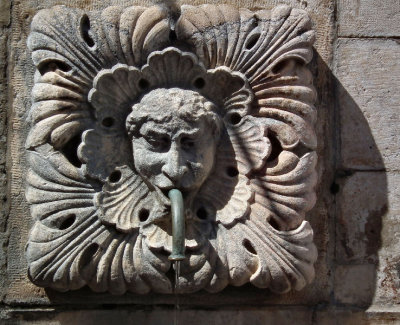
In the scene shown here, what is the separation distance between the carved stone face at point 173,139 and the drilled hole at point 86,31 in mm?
277

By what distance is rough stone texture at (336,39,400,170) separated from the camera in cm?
280

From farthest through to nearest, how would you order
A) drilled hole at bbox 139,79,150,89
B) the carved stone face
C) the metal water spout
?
drilled hole at bbox 139,79,150,89 < the carved stone face < the metal water spout

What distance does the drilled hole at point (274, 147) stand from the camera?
2.66 m

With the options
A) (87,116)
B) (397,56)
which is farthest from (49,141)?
(397,56)

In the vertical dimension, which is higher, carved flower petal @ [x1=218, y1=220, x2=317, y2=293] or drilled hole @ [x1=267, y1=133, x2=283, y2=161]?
drilled hole @ [x1=267, y1=133, x2=283, y2=161]

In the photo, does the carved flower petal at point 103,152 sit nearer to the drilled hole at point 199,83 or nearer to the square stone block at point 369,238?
the drilled hole at point 199,83

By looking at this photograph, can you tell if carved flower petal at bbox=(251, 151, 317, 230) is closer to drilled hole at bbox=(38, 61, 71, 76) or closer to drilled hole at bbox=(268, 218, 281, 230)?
drilled hole at bbox=(268, 218, 281, 230)

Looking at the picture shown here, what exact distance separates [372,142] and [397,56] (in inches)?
13.1

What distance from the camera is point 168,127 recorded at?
254 cm

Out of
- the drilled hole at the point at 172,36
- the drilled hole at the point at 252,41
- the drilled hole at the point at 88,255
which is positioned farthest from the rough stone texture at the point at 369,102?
the drilled hole at the point at 88,255

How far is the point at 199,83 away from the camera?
267 centimetres

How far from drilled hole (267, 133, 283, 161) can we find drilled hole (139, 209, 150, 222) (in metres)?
0.45

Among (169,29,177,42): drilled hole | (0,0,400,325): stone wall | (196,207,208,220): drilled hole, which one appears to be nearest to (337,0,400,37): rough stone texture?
(0,0,400,325): stone wall

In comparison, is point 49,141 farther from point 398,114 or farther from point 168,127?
point 398,114
